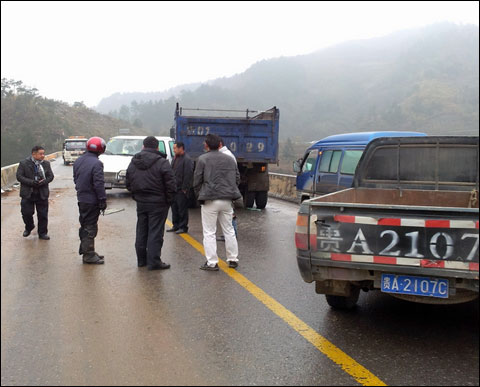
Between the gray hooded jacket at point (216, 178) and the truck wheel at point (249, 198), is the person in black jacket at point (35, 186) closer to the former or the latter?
the gray hooded jacket at point (216, 178)

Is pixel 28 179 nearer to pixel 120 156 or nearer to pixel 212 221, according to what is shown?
pixel 212 221

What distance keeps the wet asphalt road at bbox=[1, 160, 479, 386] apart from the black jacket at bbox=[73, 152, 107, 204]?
93cm

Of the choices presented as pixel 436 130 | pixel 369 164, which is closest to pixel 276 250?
pixel 369 164

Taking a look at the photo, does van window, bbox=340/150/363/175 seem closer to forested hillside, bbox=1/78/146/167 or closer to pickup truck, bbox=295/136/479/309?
pickup truck, bbox=295/136/479/309

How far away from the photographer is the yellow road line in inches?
136

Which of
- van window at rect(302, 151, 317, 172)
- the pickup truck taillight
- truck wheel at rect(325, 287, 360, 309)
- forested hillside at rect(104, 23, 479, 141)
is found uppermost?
forested hillside at rect(104, 23, 479, 141)

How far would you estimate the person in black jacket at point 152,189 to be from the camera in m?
6.45

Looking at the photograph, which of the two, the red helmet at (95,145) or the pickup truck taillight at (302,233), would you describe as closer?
the pickup truck taillight at (302,233)

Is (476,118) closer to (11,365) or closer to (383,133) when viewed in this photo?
(383,133)

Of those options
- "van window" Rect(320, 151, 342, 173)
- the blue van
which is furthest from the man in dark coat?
"van window" Rect(320, 151, 342, 173)

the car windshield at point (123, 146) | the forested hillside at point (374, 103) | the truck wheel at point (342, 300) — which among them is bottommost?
the truck wheel at point (342, 300)

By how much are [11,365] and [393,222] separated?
3.02m

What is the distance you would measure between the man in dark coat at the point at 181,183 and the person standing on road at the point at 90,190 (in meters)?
2.31

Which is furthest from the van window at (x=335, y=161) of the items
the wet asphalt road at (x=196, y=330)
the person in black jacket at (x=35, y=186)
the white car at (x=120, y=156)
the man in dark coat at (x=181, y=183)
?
the white car at (x=120, y=156)
